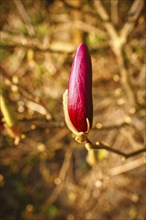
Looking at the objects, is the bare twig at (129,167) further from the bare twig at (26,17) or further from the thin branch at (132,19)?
the bare twig at (26,17)

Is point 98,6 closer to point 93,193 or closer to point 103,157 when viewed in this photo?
point 103,157

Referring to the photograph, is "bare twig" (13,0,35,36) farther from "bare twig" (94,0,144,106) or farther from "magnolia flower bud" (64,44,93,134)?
"magnolia flower bud" (64,44,93,134)

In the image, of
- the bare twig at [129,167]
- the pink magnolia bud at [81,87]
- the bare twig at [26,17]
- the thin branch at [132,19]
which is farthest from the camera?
the bare twig at [26,17]

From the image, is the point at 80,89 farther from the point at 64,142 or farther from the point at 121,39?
the point at 64,142

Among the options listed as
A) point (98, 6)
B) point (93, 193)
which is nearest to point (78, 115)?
point (98, 6)

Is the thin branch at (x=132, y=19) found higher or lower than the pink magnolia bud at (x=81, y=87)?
lower

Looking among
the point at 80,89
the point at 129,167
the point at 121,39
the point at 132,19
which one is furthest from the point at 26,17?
the point at 80,89

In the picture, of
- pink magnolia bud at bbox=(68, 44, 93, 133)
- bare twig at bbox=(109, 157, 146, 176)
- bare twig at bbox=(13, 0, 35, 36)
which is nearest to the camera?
pink magnolia bud at bbox=(68, 44, 93, 133)

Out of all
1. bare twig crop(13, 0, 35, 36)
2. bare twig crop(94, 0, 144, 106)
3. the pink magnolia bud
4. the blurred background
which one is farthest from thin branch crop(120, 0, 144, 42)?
the pink magnolia bud

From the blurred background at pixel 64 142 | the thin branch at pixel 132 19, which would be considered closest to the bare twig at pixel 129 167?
the blurred background at pixel 64 142
